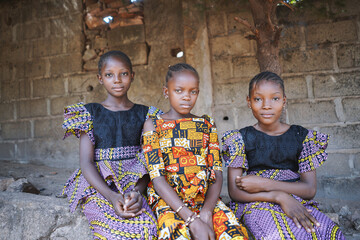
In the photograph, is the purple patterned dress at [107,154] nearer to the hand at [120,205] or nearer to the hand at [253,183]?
the hand at [120,205]

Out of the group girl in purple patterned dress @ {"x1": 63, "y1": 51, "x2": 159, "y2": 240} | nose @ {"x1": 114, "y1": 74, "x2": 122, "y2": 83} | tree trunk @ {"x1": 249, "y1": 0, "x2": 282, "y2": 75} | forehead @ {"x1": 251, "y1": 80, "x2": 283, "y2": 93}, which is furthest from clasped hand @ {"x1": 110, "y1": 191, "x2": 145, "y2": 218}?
tree trunk @ {"x1": 249, "y1": 0, "x2": 282, "y2": 75}

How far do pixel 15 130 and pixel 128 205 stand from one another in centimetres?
387

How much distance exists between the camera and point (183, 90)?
1969mm

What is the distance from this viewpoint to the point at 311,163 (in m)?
1.91

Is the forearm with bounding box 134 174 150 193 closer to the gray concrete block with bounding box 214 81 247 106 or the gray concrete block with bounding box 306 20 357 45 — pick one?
the gray concrete block with bounding box 214 81 247 106

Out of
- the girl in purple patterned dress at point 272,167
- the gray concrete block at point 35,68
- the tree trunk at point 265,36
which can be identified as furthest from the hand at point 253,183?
the gray concrete block at point 35,68

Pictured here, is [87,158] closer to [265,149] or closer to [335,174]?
[265,149]

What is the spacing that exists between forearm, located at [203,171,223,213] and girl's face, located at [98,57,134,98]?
886 mm

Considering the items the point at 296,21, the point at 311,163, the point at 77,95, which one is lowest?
the point at 311,163

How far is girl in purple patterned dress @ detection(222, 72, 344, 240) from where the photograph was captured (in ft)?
5.60

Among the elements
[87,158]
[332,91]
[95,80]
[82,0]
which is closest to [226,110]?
[332,91]

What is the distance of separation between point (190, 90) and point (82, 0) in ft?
11.1

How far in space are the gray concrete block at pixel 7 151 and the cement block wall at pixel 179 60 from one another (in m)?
0.02

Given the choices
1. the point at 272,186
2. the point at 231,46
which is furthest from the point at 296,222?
the point at 231,46
